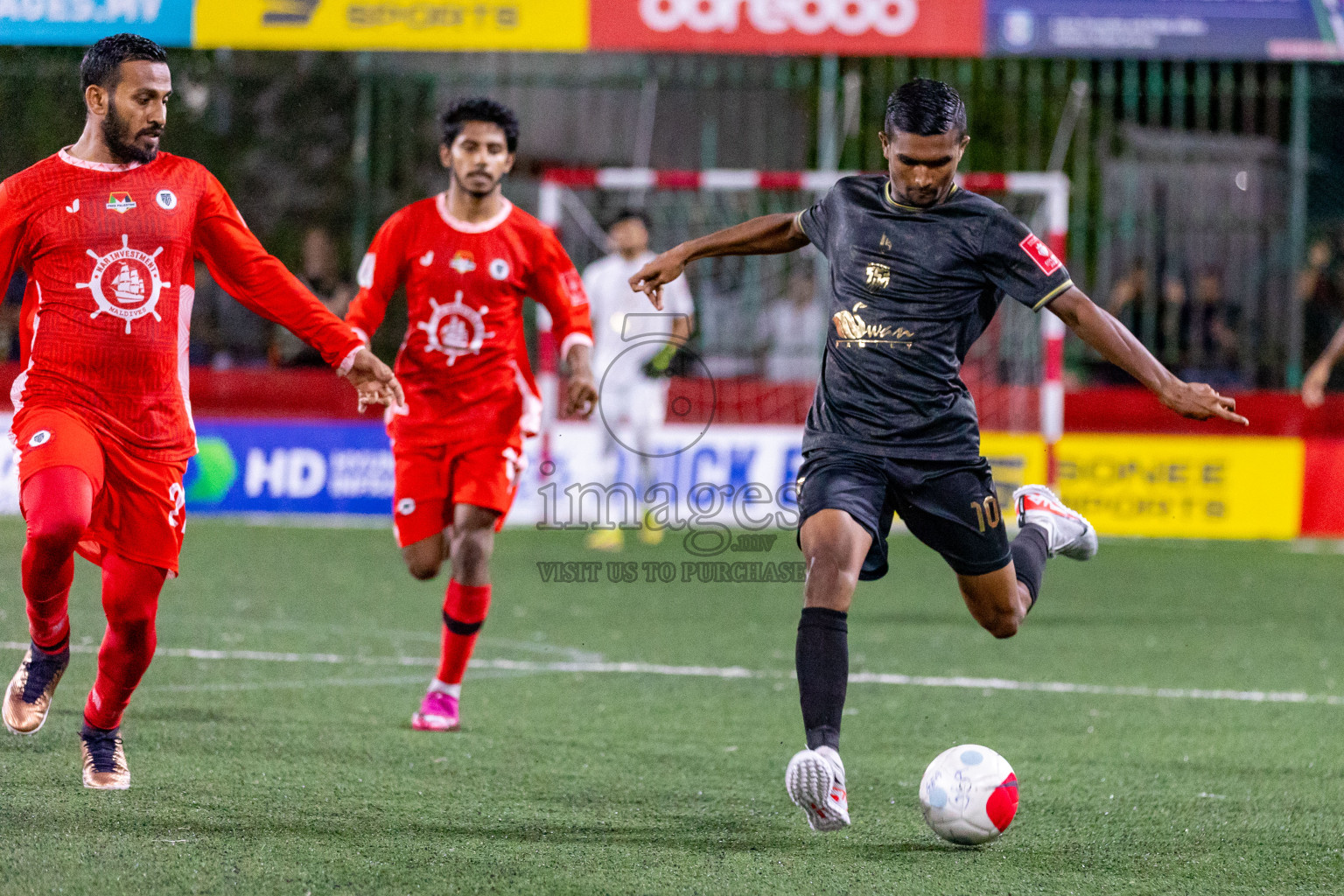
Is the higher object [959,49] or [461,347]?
[959,49]

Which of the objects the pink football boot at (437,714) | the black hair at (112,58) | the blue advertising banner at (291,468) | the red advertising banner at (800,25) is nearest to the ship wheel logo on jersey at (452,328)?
the pink football boot at (437,714)

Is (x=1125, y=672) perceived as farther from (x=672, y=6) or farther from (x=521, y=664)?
(x=672, y=6)

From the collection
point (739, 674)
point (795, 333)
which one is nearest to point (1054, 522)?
point (739, 674)

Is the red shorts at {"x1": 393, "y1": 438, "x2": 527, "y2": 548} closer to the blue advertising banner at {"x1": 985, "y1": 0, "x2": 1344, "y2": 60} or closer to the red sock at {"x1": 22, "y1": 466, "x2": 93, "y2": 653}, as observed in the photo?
the red sock at {"x1": 22, "y1": 466, "x2": 93, "y2": 653}

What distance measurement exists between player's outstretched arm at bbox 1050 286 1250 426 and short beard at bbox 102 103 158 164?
2.52 metres

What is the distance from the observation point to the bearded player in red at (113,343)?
4.92m

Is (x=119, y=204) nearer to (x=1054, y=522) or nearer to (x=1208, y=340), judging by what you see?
(x=1054, y=522)

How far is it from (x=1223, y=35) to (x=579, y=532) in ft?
20.0

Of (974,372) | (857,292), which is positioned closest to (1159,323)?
(974,372)

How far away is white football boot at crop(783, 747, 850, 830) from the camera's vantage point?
452cm

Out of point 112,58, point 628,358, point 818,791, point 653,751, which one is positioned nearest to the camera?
point 818,791

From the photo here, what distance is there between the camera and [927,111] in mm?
4883

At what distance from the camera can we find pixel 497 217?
6.87 m

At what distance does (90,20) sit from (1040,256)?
10490mm
